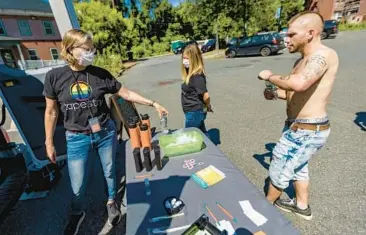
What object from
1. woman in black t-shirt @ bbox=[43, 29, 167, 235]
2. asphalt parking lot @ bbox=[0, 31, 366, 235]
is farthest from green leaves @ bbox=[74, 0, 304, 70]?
woman in black t-shirt @ bbox=[43, 29, 167, 235]

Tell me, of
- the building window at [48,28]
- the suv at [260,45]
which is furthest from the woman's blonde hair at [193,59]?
the suv at [260,45]

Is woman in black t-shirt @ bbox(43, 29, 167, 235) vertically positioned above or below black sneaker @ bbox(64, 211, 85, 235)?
above

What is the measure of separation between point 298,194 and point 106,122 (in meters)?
1.99

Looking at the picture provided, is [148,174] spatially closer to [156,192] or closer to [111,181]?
[156,192]

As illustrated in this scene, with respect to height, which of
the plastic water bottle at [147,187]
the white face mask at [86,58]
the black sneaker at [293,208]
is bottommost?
the black sneaker at [293,208]

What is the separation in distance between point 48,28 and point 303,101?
3592 millimetres

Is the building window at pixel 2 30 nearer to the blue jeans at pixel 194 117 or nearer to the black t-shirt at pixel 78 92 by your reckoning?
the black t-shirt at pixel 78 92

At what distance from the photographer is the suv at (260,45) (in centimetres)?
1346

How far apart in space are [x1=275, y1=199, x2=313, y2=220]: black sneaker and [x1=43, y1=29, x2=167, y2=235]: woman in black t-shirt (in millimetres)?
1811

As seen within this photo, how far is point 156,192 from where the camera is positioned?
1.55 m

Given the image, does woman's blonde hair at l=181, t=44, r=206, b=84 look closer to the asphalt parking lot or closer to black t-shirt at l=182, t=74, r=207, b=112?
black t-shirt at l=182, t=74, r=207, b=112

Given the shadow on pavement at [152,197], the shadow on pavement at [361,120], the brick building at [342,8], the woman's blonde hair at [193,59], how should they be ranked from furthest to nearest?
the brick building at [342,8] < the shadow on pavement at [361,120] < the woman's blonde hair at [193,59] < the shadow on pavement at [152,197]

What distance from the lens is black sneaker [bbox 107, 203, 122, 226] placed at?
7.10 ft

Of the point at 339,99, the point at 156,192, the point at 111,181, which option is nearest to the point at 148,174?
the point at 156,192
